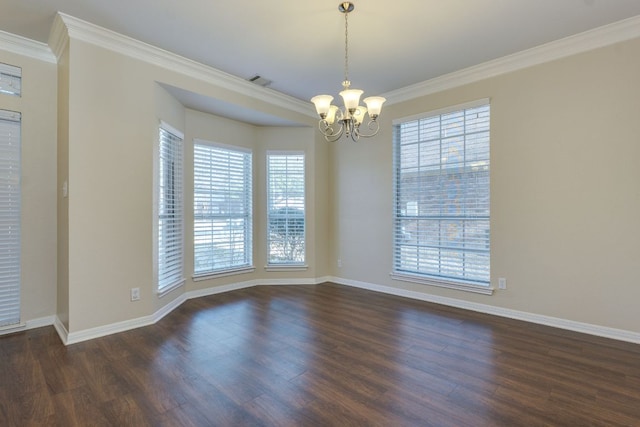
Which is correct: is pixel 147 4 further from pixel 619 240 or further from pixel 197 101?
pixel 619 240

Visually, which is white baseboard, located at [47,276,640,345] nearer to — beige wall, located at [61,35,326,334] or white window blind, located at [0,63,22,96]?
beige wall, located at [61,35,326,334]

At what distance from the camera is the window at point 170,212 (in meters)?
3.77

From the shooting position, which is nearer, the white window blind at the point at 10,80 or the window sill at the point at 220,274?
the white window blind at the point at 10,80

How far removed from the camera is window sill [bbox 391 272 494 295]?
3.83 meters

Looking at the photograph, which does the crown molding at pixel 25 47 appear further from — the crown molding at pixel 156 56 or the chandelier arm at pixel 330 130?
the chandelier arm at pixel 330 130

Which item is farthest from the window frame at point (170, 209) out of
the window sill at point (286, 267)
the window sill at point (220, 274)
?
the window sill at point (286, 267)

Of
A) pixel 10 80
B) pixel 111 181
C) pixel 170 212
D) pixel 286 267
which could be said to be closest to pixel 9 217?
pixel 111 181

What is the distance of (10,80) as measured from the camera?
124 inches

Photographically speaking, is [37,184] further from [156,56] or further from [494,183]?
[494,183]

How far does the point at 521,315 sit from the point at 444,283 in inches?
35.5

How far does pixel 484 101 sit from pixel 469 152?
0.61 m

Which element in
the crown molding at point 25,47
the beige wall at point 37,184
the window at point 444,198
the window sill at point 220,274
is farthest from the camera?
the window sill at point 220,274

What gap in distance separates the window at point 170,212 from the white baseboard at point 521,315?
2795mm

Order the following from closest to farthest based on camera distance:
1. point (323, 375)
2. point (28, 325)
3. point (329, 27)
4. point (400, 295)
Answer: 1. point (323, 375)
2. point (329, 27)
3. point (28, 325)
4. point (400, 295)
